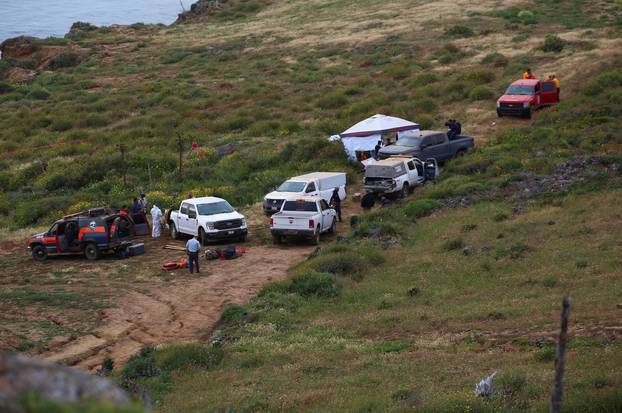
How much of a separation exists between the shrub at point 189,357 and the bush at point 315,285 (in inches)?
194

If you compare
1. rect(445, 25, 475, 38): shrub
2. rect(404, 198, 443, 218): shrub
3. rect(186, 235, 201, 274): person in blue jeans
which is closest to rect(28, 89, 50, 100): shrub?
rect(445, 25, 475, 38): shrub

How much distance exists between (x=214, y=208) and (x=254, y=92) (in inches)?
1069

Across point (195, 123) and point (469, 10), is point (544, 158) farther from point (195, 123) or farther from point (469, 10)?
point (469, 10)

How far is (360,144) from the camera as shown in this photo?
38.4m

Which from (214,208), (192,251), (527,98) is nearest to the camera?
(192,251)

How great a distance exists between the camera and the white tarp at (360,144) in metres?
38.3

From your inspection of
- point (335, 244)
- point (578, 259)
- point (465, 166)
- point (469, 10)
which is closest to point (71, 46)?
point (469, 10)

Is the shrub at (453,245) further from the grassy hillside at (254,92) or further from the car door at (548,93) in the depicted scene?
the car door at (548,93)

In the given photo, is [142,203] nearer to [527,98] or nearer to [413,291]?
[413,291]

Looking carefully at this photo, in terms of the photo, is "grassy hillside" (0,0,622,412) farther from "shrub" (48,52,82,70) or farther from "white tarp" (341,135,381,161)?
"shrub" (48,52,82,70)

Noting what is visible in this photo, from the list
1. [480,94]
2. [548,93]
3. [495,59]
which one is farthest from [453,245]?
[495,59]

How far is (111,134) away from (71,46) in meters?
41.6

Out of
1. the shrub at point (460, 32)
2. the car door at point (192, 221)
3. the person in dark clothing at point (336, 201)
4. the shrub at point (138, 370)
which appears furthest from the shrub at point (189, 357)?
the shrub at point (460, 32)

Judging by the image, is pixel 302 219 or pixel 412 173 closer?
pixel 302 219
